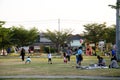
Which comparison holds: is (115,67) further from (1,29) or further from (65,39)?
(65,39)

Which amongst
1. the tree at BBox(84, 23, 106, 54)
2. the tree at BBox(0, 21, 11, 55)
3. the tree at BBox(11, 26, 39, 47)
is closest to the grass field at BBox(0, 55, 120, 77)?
the tree at BBox(0, 21, 11, 55)

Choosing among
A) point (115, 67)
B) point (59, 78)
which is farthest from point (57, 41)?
point (59, 78)

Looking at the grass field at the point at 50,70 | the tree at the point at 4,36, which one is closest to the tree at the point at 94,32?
the tree at the point at 4,36

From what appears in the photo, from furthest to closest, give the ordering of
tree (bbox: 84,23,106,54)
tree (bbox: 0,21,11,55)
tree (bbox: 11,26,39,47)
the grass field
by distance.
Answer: tree (bbox: 84,23,106,54)
tree (bbox: 11,26,39,47)
tree (bbox: 0,21,11,55)
the grass field

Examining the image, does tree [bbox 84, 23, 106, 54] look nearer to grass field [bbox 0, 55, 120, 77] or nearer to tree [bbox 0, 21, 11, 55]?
tree [bbox 0, 21, 11, 55]

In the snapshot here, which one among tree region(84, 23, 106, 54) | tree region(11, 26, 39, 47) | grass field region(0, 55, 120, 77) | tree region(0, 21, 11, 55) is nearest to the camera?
grass field region(0, 55, 120, 77)

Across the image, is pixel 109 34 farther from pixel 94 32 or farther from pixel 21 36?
pixel 21 36

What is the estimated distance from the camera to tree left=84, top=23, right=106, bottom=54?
81.2m

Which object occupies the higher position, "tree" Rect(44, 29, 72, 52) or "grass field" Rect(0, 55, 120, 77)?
"tree" Rect(44, 29, 72, 52)

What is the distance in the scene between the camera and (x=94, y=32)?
81875 millimetres

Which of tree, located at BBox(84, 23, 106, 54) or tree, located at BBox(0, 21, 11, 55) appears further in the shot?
tree, located at BBox(84, 23, 106, 54)

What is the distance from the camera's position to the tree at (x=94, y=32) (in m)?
81.2

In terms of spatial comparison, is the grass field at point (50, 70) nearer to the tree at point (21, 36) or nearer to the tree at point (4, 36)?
the tree at point (4, 36)

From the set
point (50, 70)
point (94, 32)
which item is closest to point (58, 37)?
point (94, 32)
